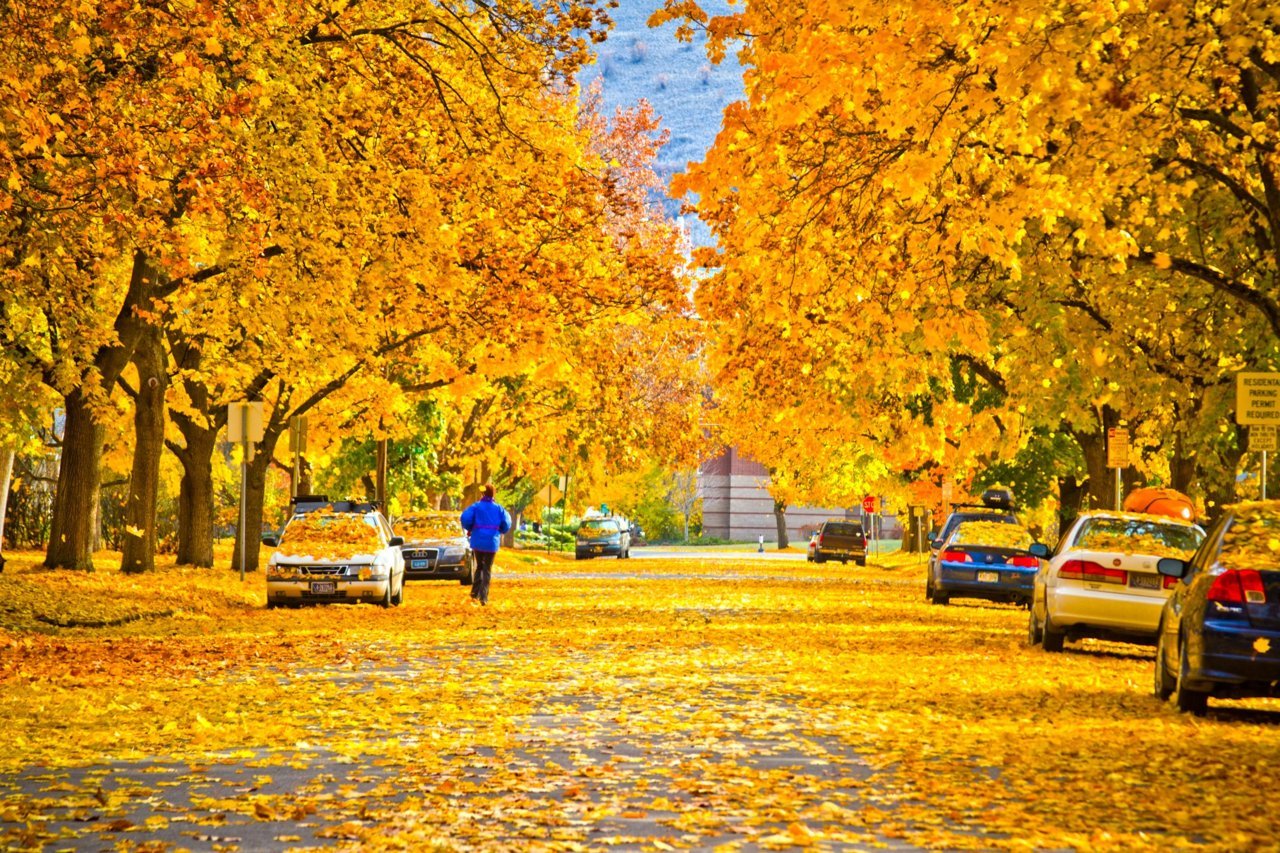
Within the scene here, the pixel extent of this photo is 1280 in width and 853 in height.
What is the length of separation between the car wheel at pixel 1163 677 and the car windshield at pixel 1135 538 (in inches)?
192

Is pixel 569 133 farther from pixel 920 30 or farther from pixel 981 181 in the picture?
pixel 920 30

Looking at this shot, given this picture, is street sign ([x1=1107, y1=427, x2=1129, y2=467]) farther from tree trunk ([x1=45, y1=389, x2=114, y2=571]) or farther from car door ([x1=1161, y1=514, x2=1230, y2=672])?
tree trunk ([x1=45, y1=389, x2=114, y2=571])

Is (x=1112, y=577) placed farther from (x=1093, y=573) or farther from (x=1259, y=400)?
(x=1259, y=400)

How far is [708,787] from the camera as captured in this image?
34.9ft

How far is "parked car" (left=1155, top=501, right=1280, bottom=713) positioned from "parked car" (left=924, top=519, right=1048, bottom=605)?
60.4 ft

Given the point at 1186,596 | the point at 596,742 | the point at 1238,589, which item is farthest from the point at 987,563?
the point at 596,742

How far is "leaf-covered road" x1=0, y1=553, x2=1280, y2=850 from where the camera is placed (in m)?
9.33

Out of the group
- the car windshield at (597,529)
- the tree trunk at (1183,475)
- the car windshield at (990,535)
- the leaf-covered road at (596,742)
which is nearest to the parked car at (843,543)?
the car windshield at (597,529)

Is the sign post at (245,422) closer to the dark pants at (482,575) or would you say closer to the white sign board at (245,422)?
the white sign board at (245,422)

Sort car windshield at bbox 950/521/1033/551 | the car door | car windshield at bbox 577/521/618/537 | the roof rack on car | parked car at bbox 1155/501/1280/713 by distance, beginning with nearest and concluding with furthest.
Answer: parked car at bbox 1155/501/1280/713, the car door, the roof rack on car, car windshield at bbox 950/521/1033/551, car windshield at bbox 577/521/618/537

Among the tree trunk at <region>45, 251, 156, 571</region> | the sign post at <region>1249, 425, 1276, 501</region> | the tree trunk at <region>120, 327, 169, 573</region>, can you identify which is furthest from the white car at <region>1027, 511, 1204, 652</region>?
the tree trunk at <region>120, 327, 169, 573</region>

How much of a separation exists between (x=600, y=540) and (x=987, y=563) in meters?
45.1

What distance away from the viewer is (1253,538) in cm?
1523

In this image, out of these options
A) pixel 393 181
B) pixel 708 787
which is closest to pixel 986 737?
pixel 708 787
